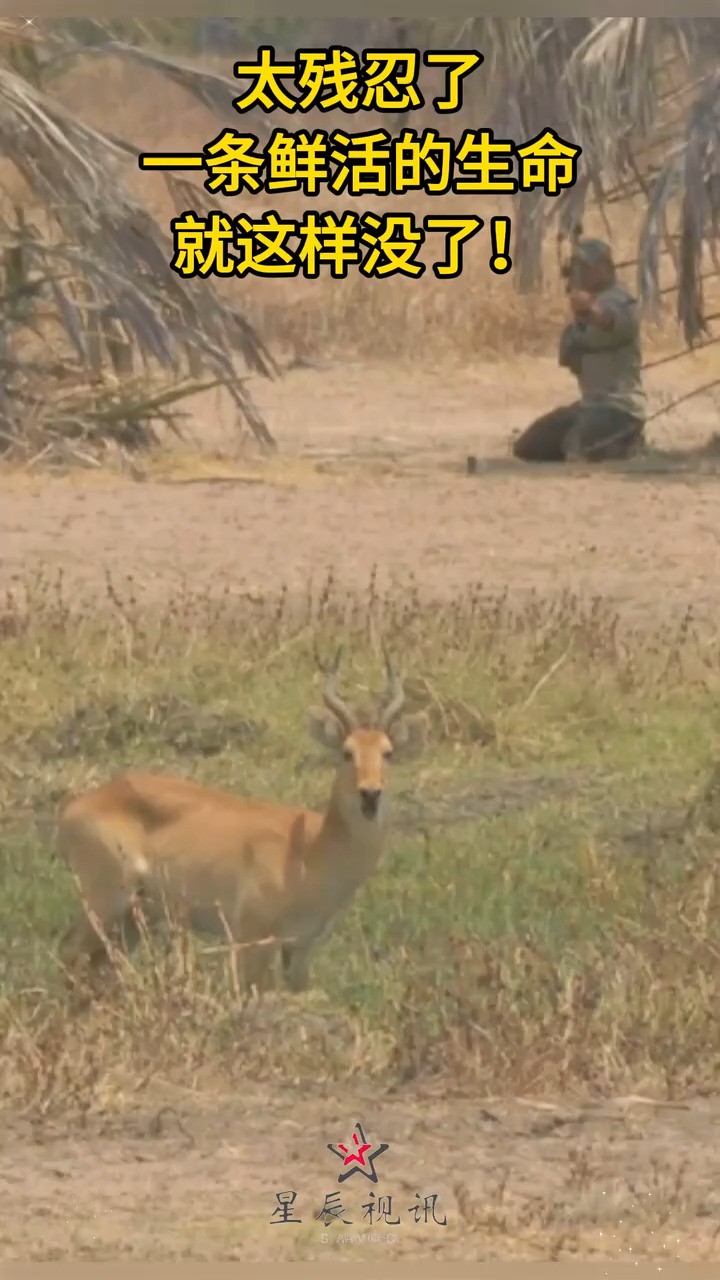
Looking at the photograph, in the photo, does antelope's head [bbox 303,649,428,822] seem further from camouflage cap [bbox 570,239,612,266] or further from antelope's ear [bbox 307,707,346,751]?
camouflage cap [bbox 570,239,612,266]

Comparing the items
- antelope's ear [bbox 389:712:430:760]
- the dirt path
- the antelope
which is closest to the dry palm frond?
the antelope

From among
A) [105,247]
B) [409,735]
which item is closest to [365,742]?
[409,735]

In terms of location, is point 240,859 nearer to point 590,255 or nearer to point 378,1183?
point 378,1183

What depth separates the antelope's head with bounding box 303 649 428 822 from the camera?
22.5 ft

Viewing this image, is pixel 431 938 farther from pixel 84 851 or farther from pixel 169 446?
pixel 169 446

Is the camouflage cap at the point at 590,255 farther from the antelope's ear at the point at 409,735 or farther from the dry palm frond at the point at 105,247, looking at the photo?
the antelope's ear at the point at 409,735

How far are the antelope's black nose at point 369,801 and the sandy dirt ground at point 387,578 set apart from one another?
98 centimetres

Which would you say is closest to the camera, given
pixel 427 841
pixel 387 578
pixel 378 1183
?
pixel 378 1183

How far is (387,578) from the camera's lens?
41.7 feet

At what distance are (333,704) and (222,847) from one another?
1.52ft

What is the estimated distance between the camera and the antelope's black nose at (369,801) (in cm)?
686

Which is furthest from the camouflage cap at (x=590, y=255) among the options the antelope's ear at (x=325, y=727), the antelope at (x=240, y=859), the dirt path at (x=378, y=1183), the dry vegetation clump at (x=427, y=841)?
the dirt path at (x=378, y=1183)

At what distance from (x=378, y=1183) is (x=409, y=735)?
1717mm

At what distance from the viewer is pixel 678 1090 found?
6113mm
